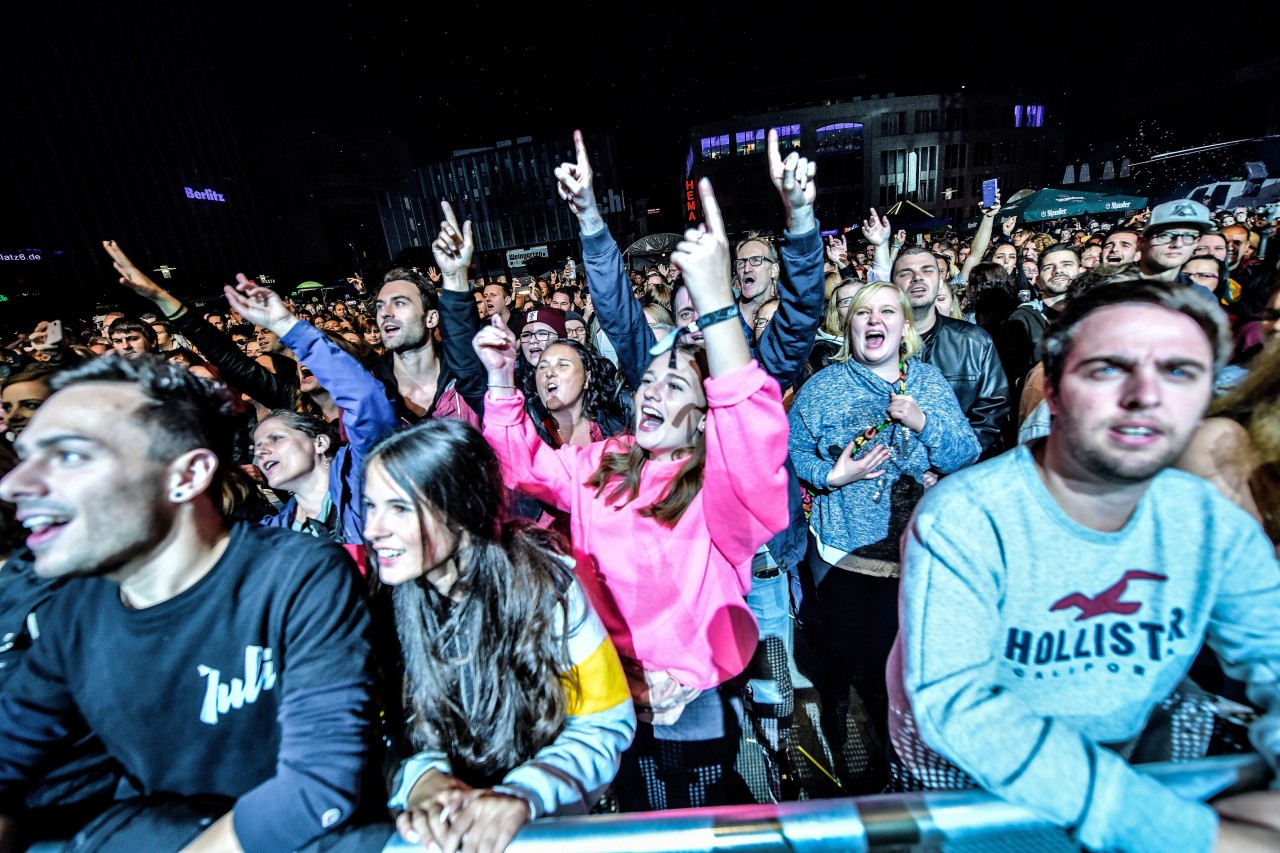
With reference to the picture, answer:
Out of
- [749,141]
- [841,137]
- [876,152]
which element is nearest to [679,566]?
[749,141]

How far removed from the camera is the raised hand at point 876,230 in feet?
15.1

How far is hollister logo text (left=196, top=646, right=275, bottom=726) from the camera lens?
1418 millimetres

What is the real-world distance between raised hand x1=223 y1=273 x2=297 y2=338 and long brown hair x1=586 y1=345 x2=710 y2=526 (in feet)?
5.75

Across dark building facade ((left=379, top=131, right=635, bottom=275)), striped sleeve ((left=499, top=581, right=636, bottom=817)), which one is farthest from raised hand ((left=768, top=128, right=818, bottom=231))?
dark building facade ((left=379, top=131, right=635, bottom=275))

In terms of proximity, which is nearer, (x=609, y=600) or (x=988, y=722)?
(x=988, y=722)

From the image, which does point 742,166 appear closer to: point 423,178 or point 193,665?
point 423,178

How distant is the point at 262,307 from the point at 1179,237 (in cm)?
640

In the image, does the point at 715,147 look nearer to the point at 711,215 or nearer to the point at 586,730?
the point at 711,215

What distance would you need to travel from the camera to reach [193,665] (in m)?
1.41

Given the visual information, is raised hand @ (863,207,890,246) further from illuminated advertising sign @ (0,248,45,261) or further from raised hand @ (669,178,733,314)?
illuminated advertising sign @ (0,248,45,261)

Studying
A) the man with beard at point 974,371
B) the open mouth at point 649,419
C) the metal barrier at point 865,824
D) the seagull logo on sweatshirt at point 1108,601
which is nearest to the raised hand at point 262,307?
the open mouth at point 649,419

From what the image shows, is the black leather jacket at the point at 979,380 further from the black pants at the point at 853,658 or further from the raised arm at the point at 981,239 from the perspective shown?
the raised arm at the point at 981,239

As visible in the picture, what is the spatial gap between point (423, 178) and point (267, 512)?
98.6 metres

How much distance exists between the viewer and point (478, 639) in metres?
1.68
